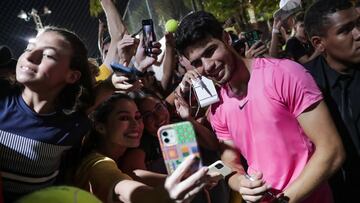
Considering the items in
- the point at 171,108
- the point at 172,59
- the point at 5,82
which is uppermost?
the point at 5,82

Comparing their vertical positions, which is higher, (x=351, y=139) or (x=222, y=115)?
(x=222, y=115)

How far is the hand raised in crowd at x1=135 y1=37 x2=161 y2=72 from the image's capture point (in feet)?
8.59

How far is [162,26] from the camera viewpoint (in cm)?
620

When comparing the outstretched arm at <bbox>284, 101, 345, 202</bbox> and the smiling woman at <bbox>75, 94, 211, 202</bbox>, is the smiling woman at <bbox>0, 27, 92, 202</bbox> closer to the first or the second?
the smiling woman at <bbox>75, 94, 211, 202</bbox>

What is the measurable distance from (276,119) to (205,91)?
0.82 m

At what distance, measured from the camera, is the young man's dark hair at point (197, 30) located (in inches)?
74.5

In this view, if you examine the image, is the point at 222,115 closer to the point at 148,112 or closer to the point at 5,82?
the point at 148,112

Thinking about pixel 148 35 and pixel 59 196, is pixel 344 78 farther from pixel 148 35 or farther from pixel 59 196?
pixel 59 196

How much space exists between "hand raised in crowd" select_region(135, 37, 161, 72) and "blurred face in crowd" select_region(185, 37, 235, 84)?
74cm

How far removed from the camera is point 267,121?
173cm

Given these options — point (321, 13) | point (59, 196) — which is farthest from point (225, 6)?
point (59, 196)

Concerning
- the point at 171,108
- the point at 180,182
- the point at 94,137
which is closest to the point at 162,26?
the point at 171,108

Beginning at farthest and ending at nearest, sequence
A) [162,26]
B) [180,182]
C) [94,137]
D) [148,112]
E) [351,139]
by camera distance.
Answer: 1. [162,26]
2. [148,112]
3. [94,137]
4. [351,139]
5. [180,182]

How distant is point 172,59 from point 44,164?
1.87m
